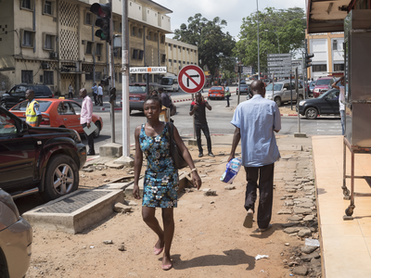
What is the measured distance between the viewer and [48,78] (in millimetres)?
41656

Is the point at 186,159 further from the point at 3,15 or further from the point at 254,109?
the point at 3,15

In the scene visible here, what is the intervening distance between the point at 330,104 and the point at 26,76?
79.8 feet

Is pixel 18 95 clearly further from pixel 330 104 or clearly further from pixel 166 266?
pixel 166 266

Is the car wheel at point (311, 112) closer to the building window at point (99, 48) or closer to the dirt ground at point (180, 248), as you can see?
the dirt ground at point (180, 248)

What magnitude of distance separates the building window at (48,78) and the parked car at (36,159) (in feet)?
114

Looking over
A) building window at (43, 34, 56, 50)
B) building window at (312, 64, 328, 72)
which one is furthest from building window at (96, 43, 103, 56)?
building window at (312, 64, 328, 72)

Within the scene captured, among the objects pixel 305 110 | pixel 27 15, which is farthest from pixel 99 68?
pixel 305 110

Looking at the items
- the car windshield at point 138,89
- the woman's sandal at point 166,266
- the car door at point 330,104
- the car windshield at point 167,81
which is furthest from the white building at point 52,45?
the woman's sandal at point 166,266

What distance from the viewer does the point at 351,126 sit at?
5.25 meters

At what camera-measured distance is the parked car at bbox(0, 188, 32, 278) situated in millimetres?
3566

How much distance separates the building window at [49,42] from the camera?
41281 mm

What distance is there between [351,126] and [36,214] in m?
4.02

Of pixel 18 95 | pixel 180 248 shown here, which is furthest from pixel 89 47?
pixel 180 248

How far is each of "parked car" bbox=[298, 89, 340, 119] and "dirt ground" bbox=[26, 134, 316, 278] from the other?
18.7m
